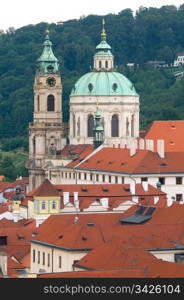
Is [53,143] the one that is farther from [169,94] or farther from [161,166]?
[169,94]

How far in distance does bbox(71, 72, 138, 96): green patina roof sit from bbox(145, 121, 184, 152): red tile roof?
12.1 ft

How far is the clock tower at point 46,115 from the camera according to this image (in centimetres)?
15075

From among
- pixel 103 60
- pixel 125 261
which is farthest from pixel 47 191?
pixel 103 60

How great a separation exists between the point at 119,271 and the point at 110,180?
58376 millimetres

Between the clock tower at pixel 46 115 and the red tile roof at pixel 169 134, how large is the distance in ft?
26.2

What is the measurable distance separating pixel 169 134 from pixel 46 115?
12.0 meters

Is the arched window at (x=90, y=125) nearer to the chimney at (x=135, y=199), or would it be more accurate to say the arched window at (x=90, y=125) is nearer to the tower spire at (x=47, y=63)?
the tower spire at (x=47, y=63)

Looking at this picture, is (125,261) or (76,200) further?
(76,200)

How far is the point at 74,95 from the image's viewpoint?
151 m

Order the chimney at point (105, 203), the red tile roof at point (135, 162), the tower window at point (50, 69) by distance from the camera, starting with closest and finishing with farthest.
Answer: the chimney at point (105, 203), the red tile roof at point (135, 162), the tower window at point (50, 69)

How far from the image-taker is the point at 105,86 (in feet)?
491

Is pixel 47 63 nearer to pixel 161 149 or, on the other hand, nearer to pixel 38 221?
pixel 161 149

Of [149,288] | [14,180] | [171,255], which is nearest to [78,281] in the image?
[149,288]

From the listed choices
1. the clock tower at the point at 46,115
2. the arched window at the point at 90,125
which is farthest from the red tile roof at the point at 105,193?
the clock tower at the point at 46,115
